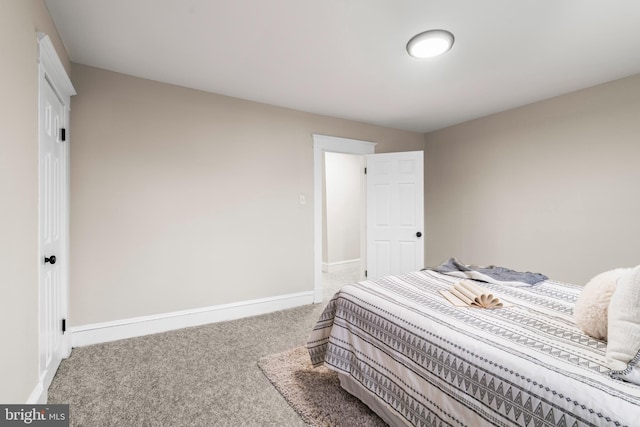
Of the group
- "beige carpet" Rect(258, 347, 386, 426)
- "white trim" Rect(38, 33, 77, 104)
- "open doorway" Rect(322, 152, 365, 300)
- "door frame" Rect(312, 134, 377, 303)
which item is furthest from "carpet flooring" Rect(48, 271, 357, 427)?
"open doorway" Rect(322, 152, 365, 300)

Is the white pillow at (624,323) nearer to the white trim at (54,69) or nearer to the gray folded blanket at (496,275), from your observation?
the gray folded blanket at (496,275)

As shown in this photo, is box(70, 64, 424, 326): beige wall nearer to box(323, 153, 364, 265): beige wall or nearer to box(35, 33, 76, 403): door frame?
box(35, 33, 76, 403): door frame

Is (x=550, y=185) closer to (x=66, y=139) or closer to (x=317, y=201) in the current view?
(x=317, y=201)

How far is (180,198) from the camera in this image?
9.10ft

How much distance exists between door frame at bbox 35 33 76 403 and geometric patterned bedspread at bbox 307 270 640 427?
5.32ft

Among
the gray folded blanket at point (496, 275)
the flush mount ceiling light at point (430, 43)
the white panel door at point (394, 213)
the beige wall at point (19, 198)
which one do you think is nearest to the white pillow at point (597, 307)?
the gray folded blanket at point (496, 275)

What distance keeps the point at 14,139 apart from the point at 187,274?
182 centimetres

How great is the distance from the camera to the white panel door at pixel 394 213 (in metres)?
3.84

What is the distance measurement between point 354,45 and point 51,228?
8.45 feet

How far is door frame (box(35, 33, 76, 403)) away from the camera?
1.58 meters

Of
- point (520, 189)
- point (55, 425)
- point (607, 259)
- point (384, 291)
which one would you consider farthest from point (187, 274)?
point (607, 259)

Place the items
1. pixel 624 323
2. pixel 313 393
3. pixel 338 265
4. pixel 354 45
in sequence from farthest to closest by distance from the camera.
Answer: pixel 338 265 → pixel 354 45 → pixel 313 393 → pixel 624 323

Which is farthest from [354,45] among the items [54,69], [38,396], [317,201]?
[38,396]

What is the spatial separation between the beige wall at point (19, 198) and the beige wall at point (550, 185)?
14.6 feet
